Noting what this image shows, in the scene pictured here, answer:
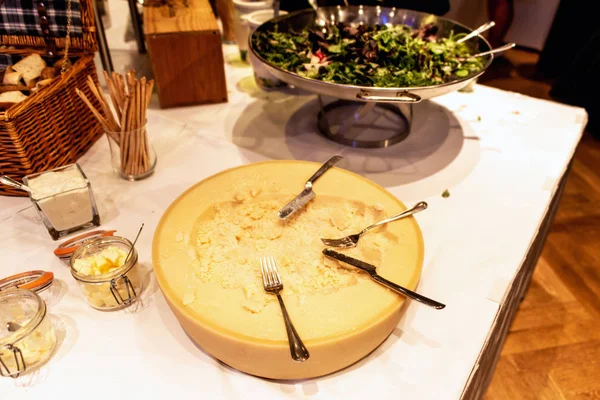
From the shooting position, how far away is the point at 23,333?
1.93 ft

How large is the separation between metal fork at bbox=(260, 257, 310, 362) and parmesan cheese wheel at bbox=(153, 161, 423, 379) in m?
0.01

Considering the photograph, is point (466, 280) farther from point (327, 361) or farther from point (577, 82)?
point (577, 82)

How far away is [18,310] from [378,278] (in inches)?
21.1

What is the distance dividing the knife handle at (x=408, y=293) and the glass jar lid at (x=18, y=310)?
1.59 ft

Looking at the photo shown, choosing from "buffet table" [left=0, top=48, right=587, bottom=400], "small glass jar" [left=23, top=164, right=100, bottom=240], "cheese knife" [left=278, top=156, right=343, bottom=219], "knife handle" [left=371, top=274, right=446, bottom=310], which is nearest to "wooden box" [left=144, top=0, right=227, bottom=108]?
"buffet table" [left=0, top=48, right=587, bottom=400]

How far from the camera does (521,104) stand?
135 cm

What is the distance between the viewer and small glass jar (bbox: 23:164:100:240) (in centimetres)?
79

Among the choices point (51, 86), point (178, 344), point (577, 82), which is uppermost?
point (51, 86)

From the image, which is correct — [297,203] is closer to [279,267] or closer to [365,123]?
[279,267]

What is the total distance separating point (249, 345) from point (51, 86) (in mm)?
717

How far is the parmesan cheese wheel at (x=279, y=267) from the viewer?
580 mm

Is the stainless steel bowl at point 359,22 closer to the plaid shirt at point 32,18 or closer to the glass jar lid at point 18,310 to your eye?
the plaid shirt at point 32,18

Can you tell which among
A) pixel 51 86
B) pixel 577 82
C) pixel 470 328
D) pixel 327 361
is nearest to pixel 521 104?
pixel 470 328

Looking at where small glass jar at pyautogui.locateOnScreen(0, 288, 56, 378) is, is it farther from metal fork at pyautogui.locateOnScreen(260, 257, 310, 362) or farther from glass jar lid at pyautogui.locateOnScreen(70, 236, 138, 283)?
metal fork at pyautogui.locateOnScreen(260, 257, 310, 362)
